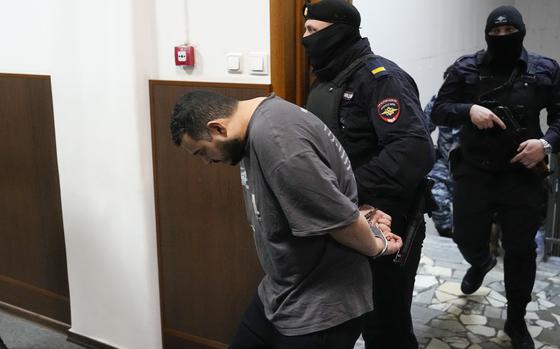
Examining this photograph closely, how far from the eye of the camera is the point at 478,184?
8.21ft

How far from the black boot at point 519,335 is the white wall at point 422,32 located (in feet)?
6.69

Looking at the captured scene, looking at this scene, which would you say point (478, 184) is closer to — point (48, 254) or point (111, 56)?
point (111, 56)

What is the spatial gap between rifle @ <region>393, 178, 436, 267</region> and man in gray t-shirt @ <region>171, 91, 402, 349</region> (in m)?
0.25

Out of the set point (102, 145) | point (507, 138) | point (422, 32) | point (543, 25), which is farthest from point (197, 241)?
point (543, 25)

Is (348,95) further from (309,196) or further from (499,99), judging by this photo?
(499,99)

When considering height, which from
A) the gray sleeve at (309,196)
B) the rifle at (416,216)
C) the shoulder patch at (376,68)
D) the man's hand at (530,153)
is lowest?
the rifle at (416,216)

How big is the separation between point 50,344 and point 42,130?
101 cm

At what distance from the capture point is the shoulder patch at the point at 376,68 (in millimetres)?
1757

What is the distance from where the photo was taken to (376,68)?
5.83 ft

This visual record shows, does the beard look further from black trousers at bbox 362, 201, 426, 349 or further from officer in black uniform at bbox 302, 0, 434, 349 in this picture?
black trousers at bbox 362, 201, 426, 349

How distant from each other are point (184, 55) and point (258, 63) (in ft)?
1.01

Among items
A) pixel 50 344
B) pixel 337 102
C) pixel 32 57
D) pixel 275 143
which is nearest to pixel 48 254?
pixel 50 344

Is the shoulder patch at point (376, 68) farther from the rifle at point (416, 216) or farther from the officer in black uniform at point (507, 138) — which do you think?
the officer in black uniform at point (507, 138)

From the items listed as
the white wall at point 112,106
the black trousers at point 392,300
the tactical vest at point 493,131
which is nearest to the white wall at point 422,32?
the tactical vest at point 493,131
